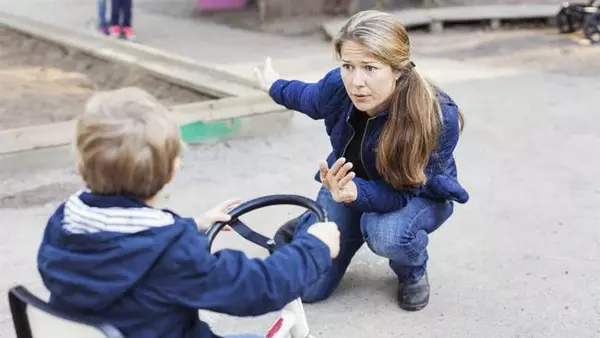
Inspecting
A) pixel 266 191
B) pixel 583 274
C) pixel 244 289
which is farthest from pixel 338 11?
pixel 244 289

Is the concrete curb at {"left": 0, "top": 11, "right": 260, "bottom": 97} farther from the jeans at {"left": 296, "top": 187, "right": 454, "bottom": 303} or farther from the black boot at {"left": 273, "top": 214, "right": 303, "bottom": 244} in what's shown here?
the jeans at {"left": 296, "top": 187, "right": 454, "bottom": 303}

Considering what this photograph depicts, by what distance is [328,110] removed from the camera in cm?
305

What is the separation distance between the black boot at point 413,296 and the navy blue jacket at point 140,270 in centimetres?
144

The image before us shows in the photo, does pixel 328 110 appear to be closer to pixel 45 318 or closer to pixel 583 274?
pixel 583 274

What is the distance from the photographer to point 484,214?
4.02 meters

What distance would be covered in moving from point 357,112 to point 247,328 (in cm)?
88

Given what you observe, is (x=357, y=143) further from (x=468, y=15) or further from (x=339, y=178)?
(x=468, y=15)

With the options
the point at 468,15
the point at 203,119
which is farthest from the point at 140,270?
the point at 468,15

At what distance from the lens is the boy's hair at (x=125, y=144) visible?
161 centimetres

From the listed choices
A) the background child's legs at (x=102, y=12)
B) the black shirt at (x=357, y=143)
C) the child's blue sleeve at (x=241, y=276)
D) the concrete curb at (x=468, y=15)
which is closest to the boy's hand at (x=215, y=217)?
the child's blue sleeve at (x=241, y=276)

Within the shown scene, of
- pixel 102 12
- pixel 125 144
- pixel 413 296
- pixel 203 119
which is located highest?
pixel 125 144

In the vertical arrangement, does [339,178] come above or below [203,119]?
above

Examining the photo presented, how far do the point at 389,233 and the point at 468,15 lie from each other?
273 inches

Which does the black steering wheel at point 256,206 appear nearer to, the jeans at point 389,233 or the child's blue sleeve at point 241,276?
the child's blue sleeve at point 241,276
